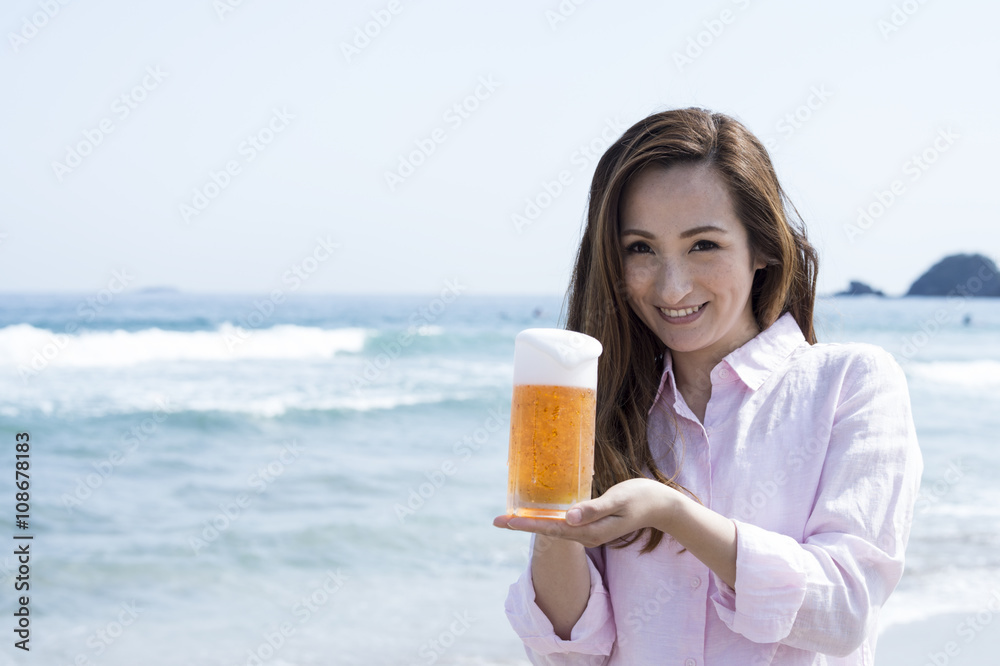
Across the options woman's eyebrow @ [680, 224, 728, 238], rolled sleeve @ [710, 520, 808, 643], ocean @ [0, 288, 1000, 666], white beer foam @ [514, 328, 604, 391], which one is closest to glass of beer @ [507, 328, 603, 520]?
white beer foam @ [514, 328, 604, 391]

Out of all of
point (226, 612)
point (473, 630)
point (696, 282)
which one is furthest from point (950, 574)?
point (696, 282)

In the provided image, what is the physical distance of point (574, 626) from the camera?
2.20 metres

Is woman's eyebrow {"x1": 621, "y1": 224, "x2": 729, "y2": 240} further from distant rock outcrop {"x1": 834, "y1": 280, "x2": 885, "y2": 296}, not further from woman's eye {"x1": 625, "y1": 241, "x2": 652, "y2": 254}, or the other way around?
distant rock outcrop {"x1": 834, "y1": 280, "x2": 885, "y2": 296}

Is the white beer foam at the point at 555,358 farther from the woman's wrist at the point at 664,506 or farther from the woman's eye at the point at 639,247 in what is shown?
the woman's eye at the point at 639,247

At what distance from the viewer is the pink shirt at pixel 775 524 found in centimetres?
192

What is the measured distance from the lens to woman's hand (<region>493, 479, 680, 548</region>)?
5.86 feet

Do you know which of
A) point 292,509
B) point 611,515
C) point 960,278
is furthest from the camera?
point 960,278

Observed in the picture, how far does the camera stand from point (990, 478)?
986 centimetres

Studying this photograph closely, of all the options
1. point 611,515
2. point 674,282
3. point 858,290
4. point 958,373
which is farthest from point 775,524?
point 858,290

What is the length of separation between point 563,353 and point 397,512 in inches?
284

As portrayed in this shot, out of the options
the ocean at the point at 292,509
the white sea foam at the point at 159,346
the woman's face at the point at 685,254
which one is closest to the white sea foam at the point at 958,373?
the ocean at the point at 292,509

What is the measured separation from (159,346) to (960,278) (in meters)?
40.3

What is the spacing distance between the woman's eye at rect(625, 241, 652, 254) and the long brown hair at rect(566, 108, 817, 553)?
0.04 meters

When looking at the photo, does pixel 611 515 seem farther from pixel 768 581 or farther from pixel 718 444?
pixel 718 444
